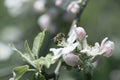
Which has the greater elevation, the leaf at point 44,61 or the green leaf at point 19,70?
the leaf at point 44,61

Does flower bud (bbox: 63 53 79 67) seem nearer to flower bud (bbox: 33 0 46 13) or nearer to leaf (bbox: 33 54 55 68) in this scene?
leaf (bbox: 33 54 55 68)

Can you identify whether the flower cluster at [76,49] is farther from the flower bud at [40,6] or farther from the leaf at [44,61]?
the flower bud at [40,6]

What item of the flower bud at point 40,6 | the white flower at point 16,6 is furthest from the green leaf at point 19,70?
the white flower at point 16,6

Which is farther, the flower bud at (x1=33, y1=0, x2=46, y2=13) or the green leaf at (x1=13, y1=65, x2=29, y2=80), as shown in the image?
the flower bud at (x1=33, y1=0, x2=46, y2=13)

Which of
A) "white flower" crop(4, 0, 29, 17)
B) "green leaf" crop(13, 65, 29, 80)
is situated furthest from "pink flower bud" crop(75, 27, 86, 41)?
"white flower" crop(4, 0, 29, 17)

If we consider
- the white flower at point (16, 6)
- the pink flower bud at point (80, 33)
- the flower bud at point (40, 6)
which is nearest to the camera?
the pink flower bud at point (80, 33)

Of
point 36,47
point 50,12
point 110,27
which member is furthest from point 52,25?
point 36,47

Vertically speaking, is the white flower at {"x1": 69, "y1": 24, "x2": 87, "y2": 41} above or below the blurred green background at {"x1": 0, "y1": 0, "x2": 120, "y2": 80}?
below

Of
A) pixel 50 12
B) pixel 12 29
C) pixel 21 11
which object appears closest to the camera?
pixel 50 12

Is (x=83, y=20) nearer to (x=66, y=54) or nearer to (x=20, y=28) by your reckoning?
(x=20, y=28)
